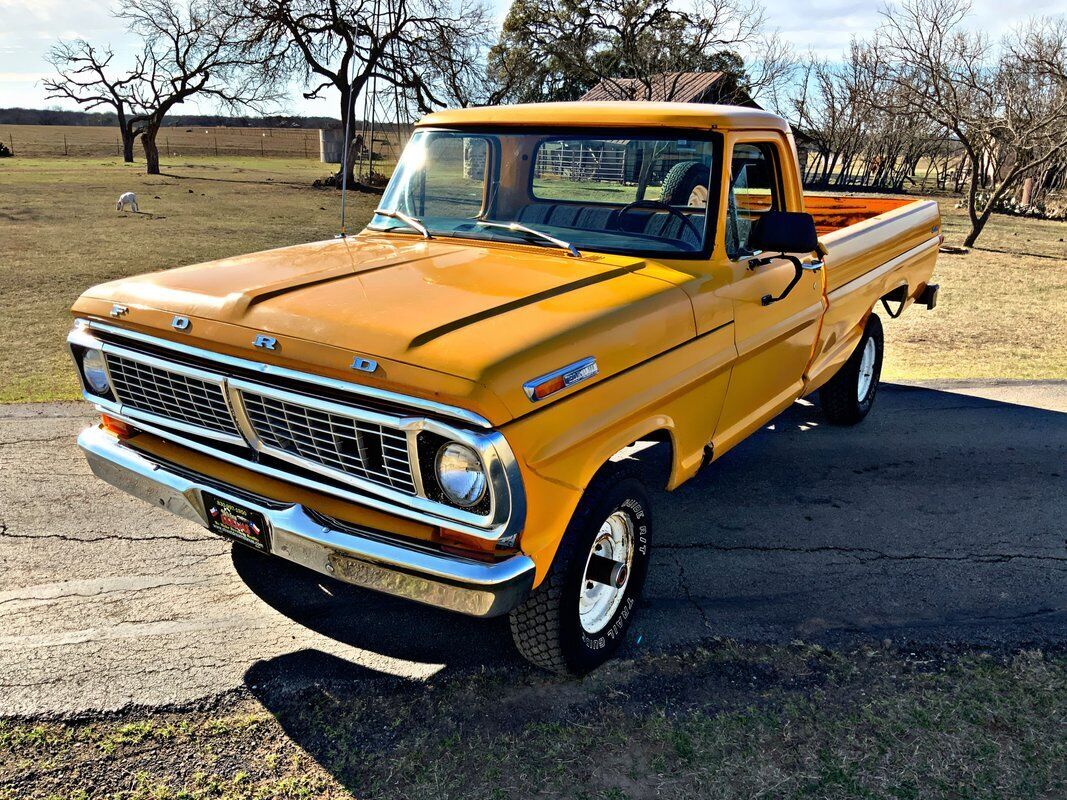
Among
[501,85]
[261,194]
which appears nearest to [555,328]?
[261,194]

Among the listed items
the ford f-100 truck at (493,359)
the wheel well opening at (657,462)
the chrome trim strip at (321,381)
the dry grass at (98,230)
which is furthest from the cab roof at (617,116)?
the dry grass at (98,230)

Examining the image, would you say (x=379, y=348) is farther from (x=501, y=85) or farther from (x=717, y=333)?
(x=501, y=85)

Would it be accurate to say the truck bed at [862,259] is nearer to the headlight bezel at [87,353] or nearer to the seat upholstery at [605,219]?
the seat upholstery at [605,219]

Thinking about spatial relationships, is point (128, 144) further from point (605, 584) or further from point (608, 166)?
point (605, 584)

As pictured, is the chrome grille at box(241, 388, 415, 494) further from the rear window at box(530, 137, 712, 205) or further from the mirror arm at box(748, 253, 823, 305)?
the mirror arm at box(748, 253, 823, 305)

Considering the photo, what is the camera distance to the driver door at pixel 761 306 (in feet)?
13.2

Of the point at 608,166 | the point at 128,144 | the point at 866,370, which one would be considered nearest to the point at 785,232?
the point at 608,166

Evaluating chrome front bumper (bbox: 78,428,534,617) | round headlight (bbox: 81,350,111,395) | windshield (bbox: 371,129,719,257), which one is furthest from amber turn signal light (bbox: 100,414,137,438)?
windshield (bbox: 371,129,719,257)

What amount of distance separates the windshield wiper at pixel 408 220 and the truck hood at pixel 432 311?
0.31 m

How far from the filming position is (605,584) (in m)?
3.46

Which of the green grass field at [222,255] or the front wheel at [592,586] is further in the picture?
the green grass field at [222,255]

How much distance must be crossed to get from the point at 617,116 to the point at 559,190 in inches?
18.4

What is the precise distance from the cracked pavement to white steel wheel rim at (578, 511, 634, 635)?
258mm

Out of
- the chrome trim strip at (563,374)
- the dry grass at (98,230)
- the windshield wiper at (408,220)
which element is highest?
the windshield wiper at (408,220)
